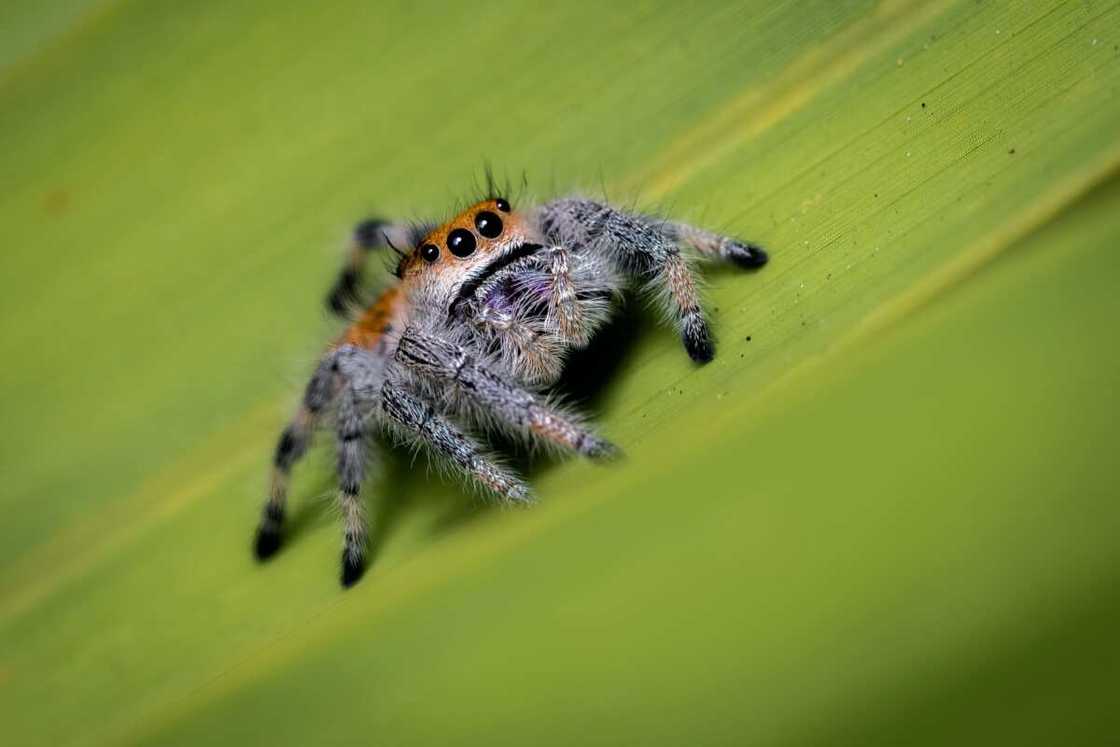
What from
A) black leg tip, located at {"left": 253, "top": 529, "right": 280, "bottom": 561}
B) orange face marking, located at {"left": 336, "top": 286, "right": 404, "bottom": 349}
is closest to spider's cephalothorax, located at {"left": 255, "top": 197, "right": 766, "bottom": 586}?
black leg tip, located at {"left": 253, "top": 529, "right": 280, "bottom": 561}

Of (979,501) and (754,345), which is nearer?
(979,501)

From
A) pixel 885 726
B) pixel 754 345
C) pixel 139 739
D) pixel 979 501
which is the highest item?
pixel 754 345

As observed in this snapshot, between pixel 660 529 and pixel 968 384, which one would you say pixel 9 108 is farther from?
pixel 968 384

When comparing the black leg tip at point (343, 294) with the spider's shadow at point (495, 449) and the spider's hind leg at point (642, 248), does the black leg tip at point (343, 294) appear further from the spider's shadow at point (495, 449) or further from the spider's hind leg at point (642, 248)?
the spider's hind leg at point (642, 248)

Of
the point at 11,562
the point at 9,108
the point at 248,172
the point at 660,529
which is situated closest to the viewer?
the point at 660,529

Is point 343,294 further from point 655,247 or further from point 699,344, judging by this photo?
point 699,344

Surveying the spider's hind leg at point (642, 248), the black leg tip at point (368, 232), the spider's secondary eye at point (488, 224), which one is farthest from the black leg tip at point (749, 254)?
the black leg tip at point (368, 232)

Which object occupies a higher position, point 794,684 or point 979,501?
point 979,501

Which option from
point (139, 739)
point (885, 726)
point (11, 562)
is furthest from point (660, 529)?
point (11, 562)
